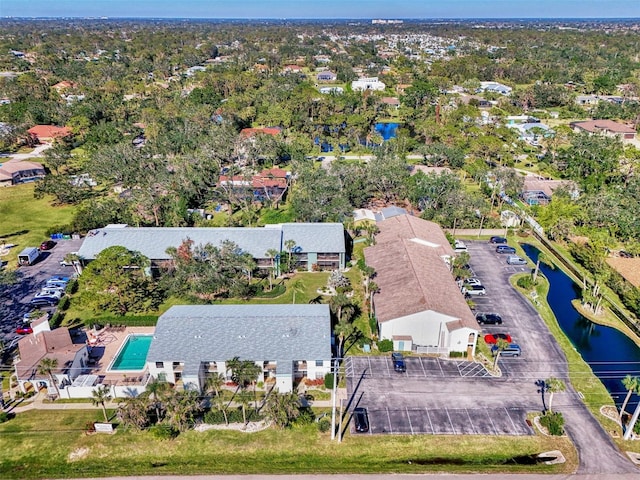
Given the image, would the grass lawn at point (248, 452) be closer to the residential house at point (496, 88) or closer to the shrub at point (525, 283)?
the shrub at point (525, 283)

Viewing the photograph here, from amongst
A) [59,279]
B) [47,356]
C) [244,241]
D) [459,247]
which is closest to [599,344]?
[459,247]

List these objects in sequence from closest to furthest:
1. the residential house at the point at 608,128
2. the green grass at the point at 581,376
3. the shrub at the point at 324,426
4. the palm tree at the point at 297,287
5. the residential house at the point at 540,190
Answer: the shrub at the point at 324,426
the green grass at the point at 581,376
the palm tree at the point at 297,287
the residential house at the point at 540,190
the residential house at the point at 608,128

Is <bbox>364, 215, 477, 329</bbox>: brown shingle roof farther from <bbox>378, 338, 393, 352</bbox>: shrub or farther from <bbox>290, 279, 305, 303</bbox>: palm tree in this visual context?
<bbox>290, 279, 305, 303</bbox>: palm tree

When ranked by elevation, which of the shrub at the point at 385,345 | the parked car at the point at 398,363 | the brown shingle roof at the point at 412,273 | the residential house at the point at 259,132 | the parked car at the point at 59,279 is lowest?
the parked car at the point at 398,363

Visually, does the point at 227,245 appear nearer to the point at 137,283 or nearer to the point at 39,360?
the point at 137,283

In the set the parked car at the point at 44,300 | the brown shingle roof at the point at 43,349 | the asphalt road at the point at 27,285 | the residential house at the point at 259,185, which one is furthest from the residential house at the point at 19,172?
the brown shingle roof at the point at 43,349

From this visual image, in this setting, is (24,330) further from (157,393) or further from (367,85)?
(367,85)

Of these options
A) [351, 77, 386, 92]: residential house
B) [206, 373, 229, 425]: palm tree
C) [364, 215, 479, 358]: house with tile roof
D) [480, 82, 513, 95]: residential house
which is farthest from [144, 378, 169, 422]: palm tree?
[480, 82, 513, 95]: residential house
